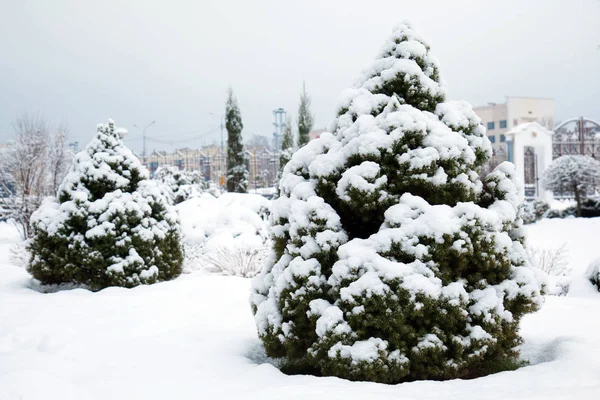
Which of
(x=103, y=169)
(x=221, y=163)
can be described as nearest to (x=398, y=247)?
(x=103, y=169)

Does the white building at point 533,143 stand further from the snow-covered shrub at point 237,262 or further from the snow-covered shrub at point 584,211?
the snow-covered shrub at point 237,262

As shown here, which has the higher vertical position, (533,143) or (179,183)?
(533,143)

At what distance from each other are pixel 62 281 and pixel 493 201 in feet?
17.6

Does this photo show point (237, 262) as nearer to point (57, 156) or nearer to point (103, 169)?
point (103, 169)

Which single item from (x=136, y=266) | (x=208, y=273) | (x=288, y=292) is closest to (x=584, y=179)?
(x=208, y=273)

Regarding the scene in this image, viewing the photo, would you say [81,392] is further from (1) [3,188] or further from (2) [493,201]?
(1) [3,188]

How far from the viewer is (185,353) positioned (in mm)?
3467

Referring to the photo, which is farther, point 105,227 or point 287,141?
point 287,141

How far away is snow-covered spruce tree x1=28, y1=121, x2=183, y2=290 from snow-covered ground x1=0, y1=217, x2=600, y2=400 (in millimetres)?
324

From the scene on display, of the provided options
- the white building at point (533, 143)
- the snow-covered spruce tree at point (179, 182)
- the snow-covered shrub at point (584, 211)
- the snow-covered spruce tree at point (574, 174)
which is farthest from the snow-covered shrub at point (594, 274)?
the white building at point (533, 143)

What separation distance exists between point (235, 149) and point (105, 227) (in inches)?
716

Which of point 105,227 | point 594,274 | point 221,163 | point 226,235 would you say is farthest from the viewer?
point 221,163

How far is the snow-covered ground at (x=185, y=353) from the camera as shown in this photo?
264cm

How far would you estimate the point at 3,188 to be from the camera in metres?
16.6
